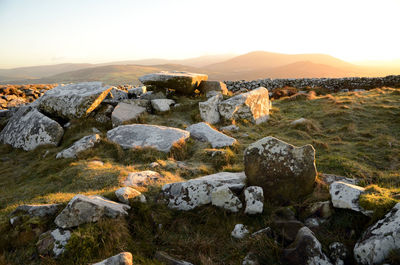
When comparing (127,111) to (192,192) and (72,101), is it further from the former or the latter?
(192,192)

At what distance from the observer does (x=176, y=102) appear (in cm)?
1455

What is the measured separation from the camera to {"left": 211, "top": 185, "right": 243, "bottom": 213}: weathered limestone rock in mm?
4934

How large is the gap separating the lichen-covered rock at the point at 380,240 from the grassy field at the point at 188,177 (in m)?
0.27

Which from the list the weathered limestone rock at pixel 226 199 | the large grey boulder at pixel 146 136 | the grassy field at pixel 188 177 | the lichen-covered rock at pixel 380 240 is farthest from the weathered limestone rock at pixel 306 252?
the large grey boulder at pixel 146 136

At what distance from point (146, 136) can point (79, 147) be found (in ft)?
8.03

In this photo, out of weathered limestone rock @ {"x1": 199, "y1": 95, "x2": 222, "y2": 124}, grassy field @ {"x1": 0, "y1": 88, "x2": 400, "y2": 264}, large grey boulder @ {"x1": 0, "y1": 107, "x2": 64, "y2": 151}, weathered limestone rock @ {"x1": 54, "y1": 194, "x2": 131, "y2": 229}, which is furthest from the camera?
weathered limestone rock @ {"x1": 199, "y1": 95, "x2": 222, "y2": 124}

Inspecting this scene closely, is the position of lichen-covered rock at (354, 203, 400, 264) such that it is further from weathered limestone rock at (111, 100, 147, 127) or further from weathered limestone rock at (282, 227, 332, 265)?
weathered limestone rock at (111, 100, 147, 127)

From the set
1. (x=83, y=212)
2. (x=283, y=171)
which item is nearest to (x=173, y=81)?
(x=283, y=171)

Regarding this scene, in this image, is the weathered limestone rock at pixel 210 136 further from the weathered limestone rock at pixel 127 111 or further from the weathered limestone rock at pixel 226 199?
the weathered limestone rock at pixel 226 199

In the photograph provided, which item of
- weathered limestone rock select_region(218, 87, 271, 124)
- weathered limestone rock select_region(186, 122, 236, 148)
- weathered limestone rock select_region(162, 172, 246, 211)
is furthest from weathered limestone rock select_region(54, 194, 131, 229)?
weathered limestone rock select_region(218, 87, 271, 124)

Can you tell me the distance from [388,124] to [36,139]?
1638 centimetres

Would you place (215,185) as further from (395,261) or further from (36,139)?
(36,139)

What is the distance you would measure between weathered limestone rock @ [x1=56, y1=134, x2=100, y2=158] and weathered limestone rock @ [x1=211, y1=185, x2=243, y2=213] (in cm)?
609

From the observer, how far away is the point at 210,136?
10219mm
